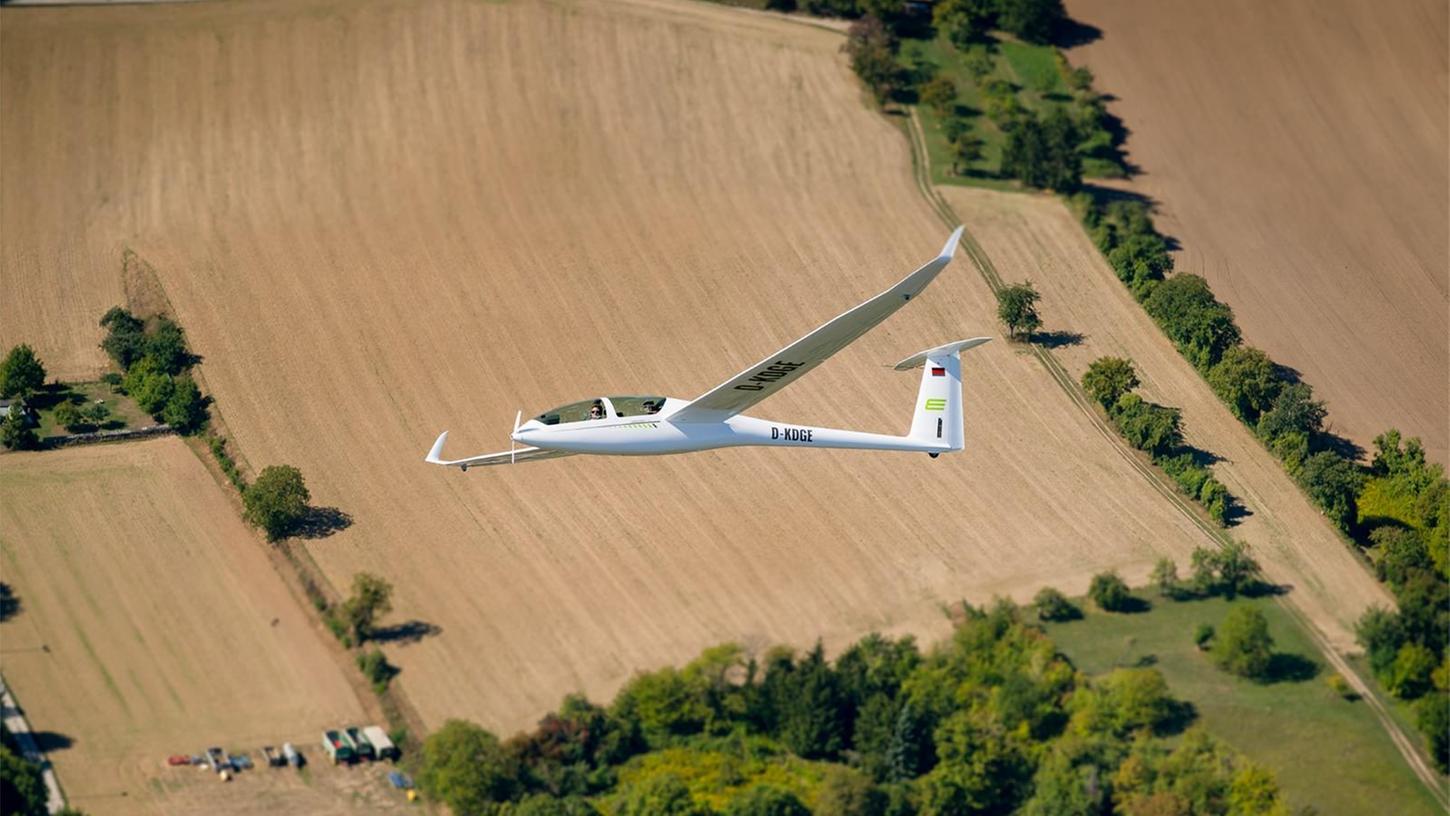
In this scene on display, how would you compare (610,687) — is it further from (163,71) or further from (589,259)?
(163,71)

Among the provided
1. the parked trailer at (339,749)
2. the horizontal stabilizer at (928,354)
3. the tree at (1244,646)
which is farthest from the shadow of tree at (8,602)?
the tree at (1244,646)

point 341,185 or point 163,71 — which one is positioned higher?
point 163,71

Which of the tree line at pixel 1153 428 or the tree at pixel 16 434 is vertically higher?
the tree at pixel 16 434

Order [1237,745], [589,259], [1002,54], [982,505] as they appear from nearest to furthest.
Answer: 1. [1237,745]
2. [982,505]
3. [589,259]
4. [1002,54]

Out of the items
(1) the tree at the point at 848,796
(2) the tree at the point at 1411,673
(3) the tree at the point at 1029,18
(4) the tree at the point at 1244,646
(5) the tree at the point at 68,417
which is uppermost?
(3) the tree at the point at 1029,18

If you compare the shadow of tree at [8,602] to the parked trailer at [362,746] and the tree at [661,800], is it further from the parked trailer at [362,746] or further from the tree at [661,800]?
the tree at [661,800]

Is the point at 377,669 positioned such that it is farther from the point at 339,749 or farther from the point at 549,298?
the point at 549,298

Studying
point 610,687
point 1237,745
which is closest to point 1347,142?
point 1237,745
